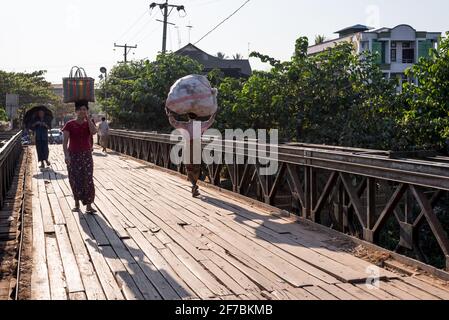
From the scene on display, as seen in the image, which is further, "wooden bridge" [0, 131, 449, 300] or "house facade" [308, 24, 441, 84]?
"house facade" [308, 24, 441, 84]

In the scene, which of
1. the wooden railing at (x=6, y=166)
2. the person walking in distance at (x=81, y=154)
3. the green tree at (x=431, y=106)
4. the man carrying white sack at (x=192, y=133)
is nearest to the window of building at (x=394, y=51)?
the green tree at (x=431, y=106)

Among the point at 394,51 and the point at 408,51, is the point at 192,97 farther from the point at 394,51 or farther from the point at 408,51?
the point at 408,51

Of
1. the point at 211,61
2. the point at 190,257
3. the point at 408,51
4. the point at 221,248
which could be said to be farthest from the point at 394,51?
the point at 190,257

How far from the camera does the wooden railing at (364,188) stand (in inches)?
183

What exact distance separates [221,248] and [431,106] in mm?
7198

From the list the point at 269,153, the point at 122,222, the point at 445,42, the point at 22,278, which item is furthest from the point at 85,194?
the point at 445,42

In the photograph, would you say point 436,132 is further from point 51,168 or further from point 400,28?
point 400,28

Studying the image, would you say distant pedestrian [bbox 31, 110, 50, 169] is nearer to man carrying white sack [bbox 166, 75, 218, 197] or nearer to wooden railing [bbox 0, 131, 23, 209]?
wooden railing [bbox 0, 131, 23, 209]

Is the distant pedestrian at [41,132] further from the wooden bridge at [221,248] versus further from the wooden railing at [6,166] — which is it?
the wooden bridge at [221,248]

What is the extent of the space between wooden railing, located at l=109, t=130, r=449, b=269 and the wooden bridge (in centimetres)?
2

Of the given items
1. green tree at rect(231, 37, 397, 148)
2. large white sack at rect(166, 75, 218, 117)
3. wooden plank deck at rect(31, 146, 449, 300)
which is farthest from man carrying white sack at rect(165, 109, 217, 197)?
green tree at rect(231, 37, 397, 148)

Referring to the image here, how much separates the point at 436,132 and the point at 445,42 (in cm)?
197

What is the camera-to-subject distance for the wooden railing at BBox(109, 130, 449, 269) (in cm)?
465

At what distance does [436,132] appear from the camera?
10758 millimetres
